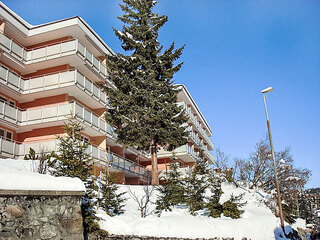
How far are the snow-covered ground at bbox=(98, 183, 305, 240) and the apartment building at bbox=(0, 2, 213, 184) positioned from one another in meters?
9.21

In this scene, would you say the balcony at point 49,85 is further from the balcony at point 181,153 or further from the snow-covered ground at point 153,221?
the balcony at point 181,153

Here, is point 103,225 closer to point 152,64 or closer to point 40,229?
point 40,229

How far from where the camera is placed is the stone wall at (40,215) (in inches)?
308

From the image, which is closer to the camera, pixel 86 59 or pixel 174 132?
pixel 174 132

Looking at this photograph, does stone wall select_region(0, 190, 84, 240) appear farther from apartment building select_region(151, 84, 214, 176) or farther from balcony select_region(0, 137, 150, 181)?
apartment building select_region(151, 84, 214, 176)

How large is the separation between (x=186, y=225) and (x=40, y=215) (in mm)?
6379

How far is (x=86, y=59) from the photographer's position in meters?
26.2

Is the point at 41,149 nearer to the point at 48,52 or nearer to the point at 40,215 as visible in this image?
the point at 48,52

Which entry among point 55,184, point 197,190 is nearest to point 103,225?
point 55,184

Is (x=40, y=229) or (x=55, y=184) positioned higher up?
(x=55, y=184)

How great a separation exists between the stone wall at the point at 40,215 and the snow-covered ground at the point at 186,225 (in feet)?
7.08

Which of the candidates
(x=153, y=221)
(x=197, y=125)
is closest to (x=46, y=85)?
(x=153, y=221)

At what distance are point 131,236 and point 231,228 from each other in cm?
519

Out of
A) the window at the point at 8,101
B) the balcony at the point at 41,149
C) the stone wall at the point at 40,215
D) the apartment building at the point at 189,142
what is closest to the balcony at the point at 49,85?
the window at the point at 8,101
